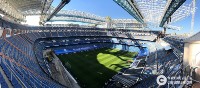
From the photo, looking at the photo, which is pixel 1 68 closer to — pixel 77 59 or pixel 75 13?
pixel 77 59

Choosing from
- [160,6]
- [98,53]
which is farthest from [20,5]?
[160,6]

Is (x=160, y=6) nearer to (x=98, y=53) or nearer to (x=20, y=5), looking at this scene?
(x=98, y=53)

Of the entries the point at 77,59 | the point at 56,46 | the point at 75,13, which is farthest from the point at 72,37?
the point at 75,13

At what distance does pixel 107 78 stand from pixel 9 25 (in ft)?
42.8

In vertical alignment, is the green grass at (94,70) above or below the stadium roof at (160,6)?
below

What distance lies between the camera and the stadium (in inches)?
401

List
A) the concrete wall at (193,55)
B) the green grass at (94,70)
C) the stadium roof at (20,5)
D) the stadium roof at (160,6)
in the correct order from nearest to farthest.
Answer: the concrete wall at (193,55) < the green grass at (94,70) < the stadium roof at (160,6) < the stadium roof at (20,5)

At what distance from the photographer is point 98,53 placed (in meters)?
46.6

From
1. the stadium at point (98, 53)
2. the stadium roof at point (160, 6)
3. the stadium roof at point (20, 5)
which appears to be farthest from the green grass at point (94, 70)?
the stadium roof at point (20, 5)

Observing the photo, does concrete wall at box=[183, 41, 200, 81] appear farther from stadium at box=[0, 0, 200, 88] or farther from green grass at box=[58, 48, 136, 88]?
green grass at box=[58, 48, 136, 88]

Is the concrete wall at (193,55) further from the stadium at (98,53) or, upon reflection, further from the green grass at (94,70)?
the green grass at (94,70)

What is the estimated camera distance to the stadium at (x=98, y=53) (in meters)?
10.2

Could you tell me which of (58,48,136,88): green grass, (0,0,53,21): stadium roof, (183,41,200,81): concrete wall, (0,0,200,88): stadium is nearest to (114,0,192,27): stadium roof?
(0,0,200,88): stadium

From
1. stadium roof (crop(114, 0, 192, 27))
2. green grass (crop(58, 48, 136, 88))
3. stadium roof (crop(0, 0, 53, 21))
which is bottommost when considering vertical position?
green grass (crop(58, 48, 136, 88))
